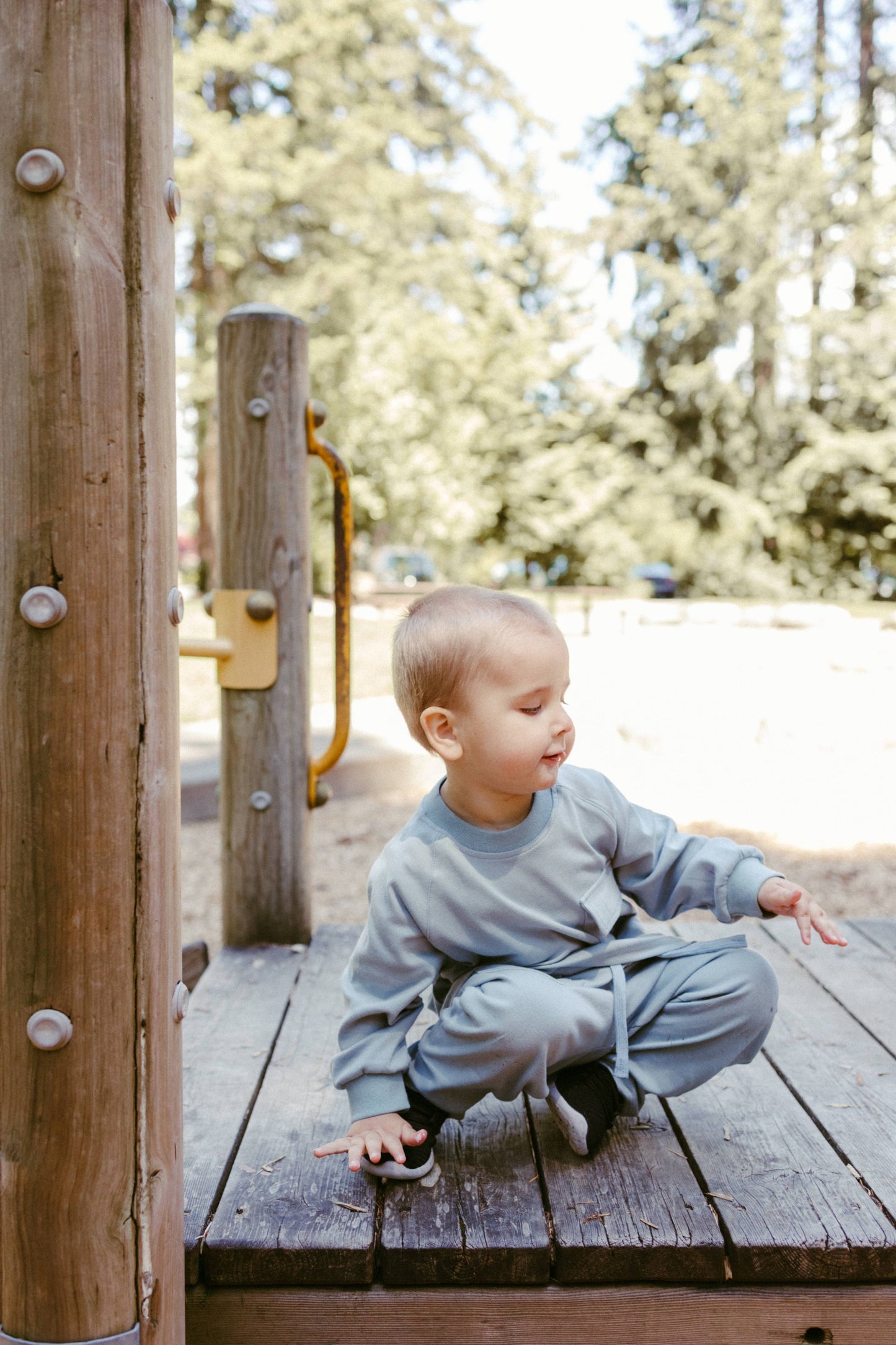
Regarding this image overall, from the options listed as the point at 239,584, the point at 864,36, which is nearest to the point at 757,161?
the point at 864,36

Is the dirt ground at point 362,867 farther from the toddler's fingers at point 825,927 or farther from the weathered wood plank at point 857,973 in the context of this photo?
the toddler's fingers at point 825,927

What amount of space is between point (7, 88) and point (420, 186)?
1509 centimetres

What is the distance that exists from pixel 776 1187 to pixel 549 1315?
0.35 m

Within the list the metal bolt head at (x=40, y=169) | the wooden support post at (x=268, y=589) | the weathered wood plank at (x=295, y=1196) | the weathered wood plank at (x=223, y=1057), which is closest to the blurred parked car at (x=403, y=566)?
the wooden support post at (x=268, y=589)

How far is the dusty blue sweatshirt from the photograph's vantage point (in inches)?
62.7

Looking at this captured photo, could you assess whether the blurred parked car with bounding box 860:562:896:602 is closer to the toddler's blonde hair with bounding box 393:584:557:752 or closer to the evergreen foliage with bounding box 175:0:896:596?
the evergreen foliage with bounding box 175:0:896:596

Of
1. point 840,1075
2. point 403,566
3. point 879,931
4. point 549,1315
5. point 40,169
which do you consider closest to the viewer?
point 40,169

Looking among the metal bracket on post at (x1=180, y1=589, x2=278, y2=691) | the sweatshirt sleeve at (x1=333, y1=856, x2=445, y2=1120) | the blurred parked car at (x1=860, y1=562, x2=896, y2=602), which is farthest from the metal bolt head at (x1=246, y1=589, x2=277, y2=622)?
the blurred parked car at (x1=860, y1=562, x2=896, y2=602)

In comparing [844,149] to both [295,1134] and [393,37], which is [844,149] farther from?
[295,1134]

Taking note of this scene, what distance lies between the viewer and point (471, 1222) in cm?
145

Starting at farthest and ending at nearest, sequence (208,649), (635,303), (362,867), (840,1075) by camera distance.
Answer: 1. (635,303)
2. (362,867)
3. (208,649)
4. (840,1075)

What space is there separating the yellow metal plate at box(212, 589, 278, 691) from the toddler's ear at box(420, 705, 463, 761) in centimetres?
94

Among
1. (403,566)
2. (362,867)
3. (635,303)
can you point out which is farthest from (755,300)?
(362,867)

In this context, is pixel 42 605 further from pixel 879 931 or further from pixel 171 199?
pixel 879 931
